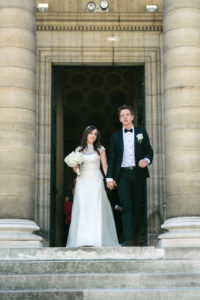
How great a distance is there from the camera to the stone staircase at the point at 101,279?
1004cm

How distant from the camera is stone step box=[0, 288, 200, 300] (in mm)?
9984

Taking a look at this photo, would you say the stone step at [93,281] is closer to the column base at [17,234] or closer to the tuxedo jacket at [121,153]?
the column base at [17,234]

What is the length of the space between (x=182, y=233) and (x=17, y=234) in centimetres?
289

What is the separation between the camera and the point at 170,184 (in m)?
13.7

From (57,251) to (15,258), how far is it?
2.32 ft

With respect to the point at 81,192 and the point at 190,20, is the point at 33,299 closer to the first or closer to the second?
the point at 81,192

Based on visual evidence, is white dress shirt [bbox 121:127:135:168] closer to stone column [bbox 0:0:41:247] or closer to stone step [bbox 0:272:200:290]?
stone column [bbox 0:0:41:247]

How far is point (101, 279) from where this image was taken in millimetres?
10523

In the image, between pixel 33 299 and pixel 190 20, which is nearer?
pixel 33 299

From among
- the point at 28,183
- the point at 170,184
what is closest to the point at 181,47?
the point at 170,184

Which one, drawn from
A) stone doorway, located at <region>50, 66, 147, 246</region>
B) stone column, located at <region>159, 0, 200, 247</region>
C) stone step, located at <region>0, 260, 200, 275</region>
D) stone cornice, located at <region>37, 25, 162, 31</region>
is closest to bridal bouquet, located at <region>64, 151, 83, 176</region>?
stone column, located at <region>159, 0, 200, 247</region>

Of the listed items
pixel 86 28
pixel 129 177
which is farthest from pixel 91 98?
pixel 129 177

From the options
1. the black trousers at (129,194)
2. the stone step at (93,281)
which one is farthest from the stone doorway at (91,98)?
the stone step at (93,281)

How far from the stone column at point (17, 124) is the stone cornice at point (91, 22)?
116 inches
